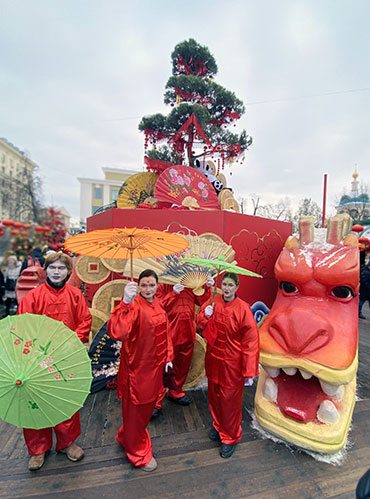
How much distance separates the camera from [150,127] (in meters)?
6.93

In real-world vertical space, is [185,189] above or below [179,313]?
above

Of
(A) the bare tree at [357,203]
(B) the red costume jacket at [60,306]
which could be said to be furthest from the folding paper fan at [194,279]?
(A) the bare tree at [357,203]

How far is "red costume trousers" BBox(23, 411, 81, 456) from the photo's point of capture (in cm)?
231

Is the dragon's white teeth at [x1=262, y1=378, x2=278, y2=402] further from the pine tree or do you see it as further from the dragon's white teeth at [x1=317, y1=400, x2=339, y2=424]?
the pine tree

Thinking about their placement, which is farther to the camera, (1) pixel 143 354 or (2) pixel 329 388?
(2) pixel 329 388

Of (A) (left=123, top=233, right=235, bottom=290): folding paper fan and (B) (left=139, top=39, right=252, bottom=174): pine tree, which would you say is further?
(B) (left=139, top=39, right=252, bottom=174): pine tree

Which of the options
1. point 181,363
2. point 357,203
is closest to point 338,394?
point 181,363

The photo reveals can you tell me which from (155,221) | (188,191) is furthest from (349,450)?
(188,191)

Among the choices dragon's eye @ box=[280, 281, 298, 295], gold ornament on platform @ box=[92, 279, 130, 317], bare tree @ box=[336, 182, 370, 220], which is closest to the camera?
dragon's eye @ box=[280, 281, 298, 295]

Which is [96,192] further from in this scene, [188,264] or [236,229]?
[188,264]

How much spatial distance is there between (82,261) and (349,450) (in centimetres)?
382

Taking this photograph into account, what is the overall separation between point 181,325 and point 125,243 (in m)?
1.45

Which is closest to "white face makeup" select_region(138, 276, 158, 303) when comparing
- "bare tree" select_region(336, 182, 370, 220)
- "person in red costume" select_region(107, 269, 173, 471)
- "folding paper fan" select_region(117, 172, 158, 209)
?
"person in red costume" select_region(107, 269, 173, 471)

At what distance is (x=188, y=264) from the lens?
3.04 meters
